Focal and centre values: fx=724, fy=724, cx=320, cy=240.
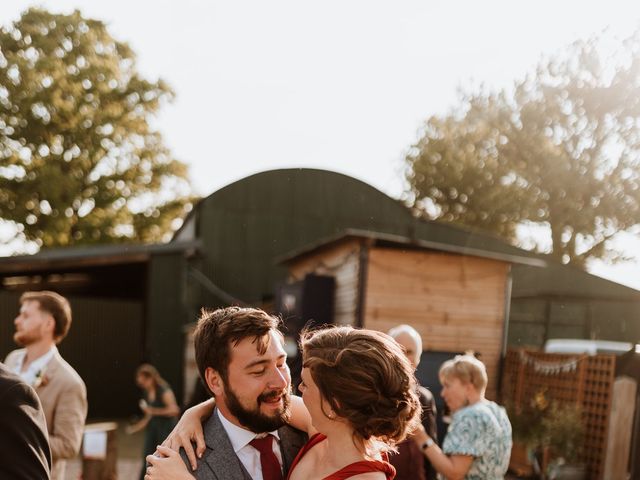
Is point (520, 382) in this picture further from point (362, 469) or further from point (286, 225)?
point (286, 225)

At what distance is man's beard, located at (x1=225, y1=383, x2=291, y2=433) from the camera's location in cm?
243

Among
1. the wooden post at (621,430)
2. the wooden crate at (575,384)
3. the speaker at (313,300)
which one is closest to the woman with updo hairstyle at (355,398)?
the wooden post at (621,430)

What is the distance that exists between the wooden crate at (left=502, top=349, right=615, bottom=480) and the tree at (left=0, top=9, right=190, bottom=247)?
14948 millimetres

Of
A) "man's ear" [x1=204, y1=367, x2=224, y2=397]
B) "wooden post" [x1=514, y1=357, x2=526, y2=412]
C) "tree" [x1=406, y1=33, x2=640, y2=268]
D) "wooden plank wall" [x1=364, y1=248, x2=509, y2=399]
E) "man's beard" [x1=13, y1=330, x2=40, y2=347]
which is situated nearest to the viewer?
"man's ear" [x1=204, y1=367, x2=224, y2=397]

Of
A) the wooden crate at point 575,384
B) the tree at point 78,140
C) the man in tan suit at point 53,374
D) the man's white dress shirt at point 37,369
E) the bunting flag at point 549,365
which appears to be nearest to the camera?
the man in tan suit at point 53,374

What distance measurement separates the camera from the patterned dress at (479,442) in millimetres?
Result: 4258

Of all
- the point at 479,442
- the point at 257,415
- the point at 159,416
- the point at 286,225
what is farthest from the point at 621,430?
the point at 286,225

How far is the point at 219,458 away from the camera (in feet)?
7.93

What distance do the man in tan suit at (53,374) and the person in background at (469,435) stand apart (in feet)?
6.75

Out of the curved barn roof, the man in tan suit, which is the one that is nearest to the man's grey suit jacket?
the man in tan suit

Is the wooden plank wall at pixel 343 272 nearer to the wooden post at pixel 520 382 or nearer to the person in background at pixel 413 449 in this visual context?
the wooden post at pixel 520 382

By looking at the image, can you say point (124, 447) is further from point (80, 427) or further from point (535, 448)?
point (80, 427)

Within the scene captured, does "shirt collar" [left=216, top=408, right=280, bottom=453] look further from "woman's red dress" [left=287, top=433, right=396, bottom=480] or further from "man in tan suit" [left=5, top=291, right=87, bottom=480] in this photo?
"man in tan suit" [left=5, top=291, right=87, bottom=480]

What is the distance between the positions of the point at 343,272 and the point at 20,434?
1076 centimetres
